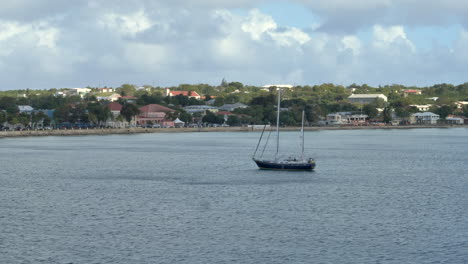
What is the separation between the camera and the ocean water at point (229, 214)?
71.7 ft

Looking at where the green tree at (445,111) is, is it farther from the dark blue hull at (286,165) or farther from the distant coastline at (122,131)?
the dark blue hull at (286,165)

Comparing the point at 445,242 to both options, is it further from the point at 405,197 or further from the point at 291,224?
the point at 405,197

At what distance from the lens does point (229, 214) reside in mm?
27891

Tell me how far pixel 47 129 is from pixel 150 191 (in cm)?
7061

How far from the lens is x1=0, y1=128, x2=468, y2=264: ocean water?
21859 millimetres

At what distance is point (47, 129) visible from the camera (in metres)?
101

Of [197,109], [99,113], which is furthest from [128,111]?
[197,109]

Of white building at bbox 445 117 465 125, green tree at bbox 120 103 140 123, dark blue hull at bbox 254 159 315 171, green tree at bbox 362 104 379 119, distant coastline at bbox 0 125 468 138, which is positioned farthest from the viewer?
white building at bbox 445 117 465 125

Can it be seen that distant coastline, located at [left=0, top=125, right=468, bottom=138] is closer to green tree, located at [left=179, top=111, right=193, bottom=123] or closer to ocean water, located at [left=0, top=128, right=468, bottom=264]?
green tree, located at [left=179, top=111, right=193, bottom=123]

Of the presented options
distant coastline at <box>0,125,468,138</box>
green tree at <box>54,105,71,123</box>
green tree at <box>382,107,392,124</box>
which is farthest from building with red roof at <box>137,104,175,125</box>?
green tree at <box>382,107,392,124</box>

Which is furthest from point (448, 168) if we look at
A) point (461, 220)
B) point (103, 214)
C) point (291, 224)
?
point (103, 214)

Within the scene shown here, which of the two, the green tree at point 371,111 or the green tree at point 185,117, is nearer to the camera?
the green tree at point 185,117

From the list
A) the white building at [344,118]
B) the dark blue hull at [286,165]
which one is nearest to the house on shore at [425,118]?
the white building at [344,118]

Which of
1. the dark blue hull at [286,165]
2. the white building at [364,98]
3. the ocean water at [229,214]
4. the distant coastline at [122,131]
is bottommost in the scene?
the ocean water at [229,214]
